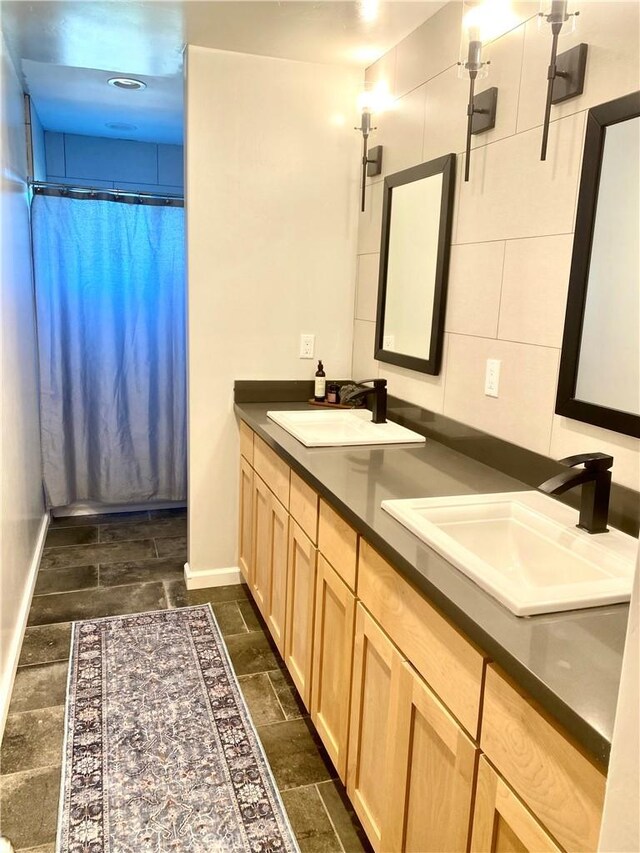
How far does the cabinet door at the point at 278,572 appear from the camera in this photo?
223 cm

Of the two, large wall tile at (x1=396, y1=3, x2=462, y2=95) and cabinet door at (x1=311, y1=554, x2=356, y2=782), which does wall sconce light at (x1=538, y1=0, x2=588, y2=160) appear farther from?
cabinet door at (x1=311, y1=554, x2=356, y2=782)

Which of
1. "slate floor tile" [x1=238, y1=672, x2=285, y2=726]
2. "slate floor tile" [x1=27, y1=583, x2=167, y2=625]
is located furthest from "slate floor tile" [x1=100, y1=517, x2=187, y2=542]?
"slate floor tile" [x1=238, y1=672, x2=285, y2=726]

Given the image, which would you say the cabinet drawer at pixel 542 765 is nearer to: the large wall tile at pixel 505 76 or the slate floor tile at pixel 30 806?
the slate floor tile at pixel 30 806

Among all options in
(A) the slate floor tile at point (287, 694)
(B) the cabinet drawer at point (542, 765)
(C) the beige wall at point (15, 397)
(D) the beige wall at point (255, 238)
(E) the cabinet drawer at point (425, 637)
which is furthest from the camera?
(D) the beige wall at point (255, 238)

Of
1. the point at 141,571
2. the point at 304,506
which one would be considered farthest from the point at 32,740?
the point at 141,571

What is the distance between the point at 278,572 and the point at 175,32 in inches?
81.6

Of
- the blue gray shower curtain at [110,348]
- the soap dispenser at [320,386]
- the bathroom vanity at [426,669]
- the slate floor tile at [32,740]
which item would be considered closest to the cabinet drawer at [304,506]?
the bathroom vanity at [426,669]

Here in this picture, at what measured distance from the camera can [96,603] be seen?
2.87 metres

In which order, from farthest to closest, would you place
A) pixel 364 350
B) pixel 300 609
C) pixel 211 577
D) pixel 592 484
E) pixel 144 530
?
1. pixel 144 530
2. pixel 211 577
3. pixel 364 350
4. pixel 300 609
5. pixel 592 484

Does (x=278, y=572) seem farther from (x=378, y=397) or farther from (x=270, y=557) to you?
(x=378, y=397)

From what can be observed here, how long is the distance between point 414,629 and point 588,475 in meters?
0.50

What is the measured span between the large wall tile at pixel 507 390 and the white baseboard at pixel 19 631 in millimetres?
1749

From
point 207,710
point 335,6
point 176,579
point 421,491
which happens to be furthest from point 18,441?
point 335,6

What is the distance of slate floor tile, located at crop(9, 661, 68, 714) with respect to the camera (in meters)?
2.18
